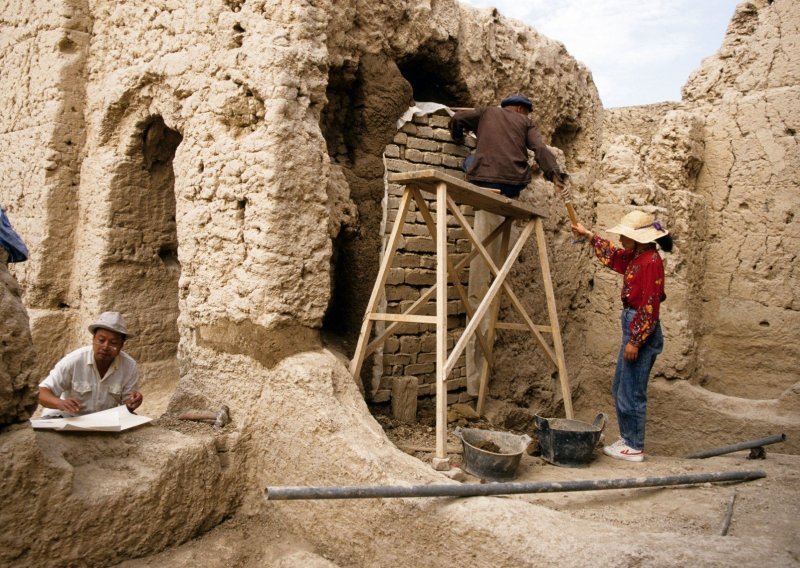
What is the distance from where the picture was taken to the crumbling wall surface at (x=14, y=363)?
2.53 meters

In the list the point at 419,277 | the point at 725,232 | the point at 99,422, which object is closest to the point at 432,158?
the point at 419,277

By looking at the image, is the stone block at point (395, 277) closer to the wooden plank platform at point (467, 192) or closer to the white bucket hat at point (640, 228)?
the wooden plank platform at point (467, 192)

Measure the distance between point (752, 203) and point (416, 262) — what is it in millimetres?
3441

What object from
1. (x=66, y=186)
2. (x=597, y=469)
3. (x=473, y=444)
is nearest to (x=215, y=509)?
(x=473, y=444)

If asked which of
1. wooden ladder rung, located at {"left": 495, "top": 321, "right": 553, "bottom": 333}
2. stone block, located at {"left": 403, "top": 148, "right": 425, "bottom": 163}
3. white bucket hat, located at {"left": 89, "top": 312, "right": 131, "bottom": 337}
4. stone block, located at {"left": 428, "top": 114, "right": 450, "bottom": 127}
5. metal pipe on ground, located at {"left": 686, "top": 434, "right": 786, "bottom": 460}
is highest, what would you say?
stone block, located at {"left": 428, "top": 114, "right": 450, "bottom": 127}

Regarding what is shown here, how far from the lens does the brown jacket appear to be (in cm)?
439

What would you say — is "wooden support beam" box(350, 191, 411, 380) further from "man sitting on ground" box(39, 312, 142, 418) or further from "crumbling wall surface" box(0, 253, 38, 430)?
"crumbling wall surface" box(0, 253, 38, 430)

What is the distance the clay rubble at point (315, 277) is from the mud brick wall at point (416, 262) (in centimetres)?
16

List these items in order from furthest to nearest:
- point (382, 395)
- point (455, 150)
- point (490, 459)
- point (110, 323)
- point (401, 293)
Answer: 1. point (455, 150)
2. point (401, 293)
3. point (382, 395)
4. point (490, 459)
5. point (110, 323)

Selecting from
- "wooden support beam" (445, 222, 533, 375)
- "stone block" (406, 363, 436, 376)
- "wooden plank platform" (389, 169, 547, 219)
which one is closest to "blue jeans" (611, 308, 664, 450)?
"wooden support beam" (445, 222, 533, 375)

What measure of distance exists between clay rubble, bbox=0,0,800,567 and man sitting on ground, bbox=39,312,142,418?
0.35 metres

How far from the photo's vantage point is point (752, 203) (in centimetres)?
558

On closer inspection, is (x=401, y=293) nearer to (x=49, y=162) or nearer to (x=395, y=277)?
(x=395, y=277)

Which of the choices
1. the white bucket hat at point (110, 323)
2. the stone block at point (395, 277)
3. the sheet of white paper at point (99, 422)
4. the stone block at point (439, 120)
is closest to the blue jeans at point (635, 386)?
the stone block at point (395, 277)
